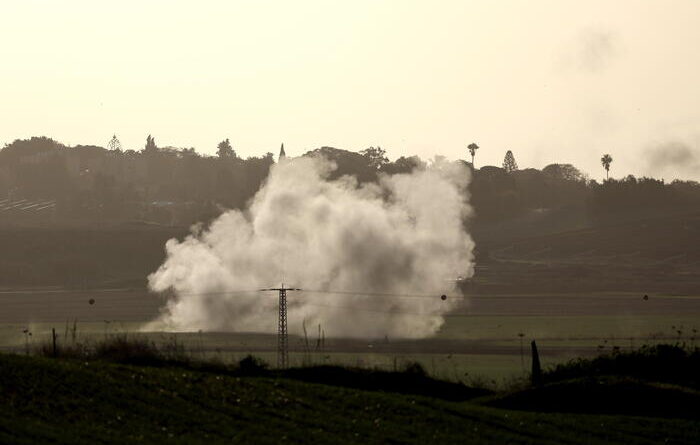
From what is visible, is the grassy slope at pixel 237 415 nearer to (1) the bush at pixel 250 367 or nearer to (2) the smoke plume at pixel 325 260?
(1) the bush at pixel 250 367

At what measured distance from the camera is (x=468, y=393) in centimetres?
6150

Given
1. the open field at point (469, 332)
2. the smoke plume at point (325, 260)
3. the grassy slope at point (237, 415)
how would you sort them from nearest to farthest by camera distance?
the grassy slope at point (237, 415)
the open field at point (469, 332)
the smoke plume at point (325, 260)

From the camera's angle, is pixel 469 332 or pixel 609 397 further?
pixel 469 332

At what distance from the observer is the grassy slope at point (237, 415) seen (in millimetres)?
43281

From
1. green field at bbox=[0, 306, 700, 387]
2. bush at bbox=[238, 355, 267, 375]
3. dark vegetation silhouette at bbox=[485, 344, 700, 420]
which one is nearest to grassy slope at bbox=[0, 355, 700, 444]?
dark vegetation silhouette at bbox=[485, 344, 700, 420]

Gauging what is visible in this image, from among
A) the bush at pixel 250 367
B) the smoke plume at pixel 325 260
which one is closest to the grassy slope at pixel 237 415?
the bush at pixel 250 367

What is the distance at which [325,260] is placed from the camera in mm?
154625

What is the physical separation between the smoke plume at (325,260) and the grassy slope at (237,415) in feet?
295

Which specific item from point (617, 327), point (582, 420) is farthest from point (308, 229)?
point (582, 420)

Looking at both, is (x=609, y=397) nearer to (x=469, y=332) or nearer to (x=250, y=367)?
(x=250, y=367)

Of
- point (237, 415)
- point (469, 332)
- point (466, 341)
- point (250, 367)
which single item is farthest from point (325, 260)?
point (237, 415)

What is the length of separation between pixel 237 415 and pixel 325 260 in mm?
107960

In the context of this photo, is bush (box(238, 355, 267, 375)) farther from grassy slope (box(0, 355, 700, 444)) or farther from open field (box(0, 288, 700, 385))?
open field (box(0, 288, 700, 385))

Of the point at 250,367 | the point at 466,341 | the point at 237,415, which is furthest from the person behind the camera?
the point at 466,341
